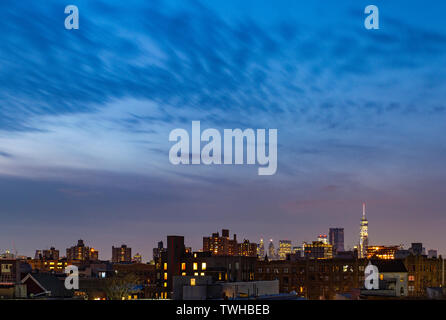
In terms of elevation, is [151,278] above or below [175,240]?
below
